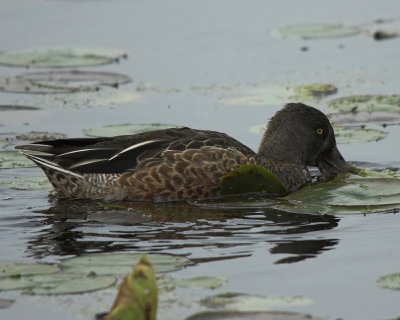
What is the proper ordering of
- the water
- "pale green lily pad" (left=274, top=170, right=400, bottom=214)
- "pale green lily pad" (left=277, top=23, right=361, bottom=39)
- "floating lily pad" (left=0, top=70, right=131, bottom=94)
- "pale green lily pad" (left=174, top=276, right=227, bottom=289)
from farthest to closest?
"pale green lily pad" (left=277, top=23, right=361, bottom=39) → "floating lily pad" (left=0, top=70, right=131, bottom=94) → "pale green lily pad" (left=274, top=170, right=400, bottom=214) → the water → "pale green lily pad" (left=174, top=276, right=227, bottom=289)

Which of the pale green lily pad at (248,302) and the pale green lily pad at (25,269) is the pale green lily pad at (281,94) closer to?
the pale green lily pad at (25,269)

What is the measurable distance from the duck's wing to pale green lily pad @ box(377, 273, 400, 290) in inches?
143

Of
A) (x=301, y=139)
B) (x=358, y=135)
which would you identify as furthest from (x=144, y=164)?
(x=358, y=135)

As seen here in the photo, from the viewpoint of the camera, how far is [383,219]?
11.6m

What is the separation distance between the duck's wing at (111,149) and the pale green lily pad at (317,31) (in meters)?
6.53

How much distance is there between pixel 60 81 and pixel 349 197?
657 cm

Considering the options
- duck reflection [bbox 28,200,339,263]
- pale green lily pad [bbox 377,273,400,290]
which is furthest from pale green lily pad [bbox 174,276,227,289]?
pale green lily pad [bbox 377,273,400,290]

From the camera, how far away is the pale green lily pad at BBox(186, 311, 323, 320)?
8.47m

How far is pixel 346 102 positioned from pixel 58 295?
761 cm

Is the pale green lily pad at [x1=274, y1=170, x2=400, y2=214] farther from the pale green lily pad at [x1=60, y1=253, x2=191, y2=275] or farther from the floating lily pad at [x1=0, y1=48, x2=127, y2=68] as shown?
the floating lily pad at [x1=0, y1=48, x2=127, y2=68]

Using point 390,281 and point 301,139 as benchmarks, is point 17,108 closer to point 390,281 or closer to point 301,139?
point 301,139

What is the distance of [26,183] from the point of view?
13367mm

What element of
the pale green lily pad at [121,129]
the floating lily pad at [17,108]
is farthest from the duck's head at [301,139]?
the floating lily pad at [17,108]

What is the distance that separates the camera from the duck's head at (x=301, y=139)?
1361 centimetres
